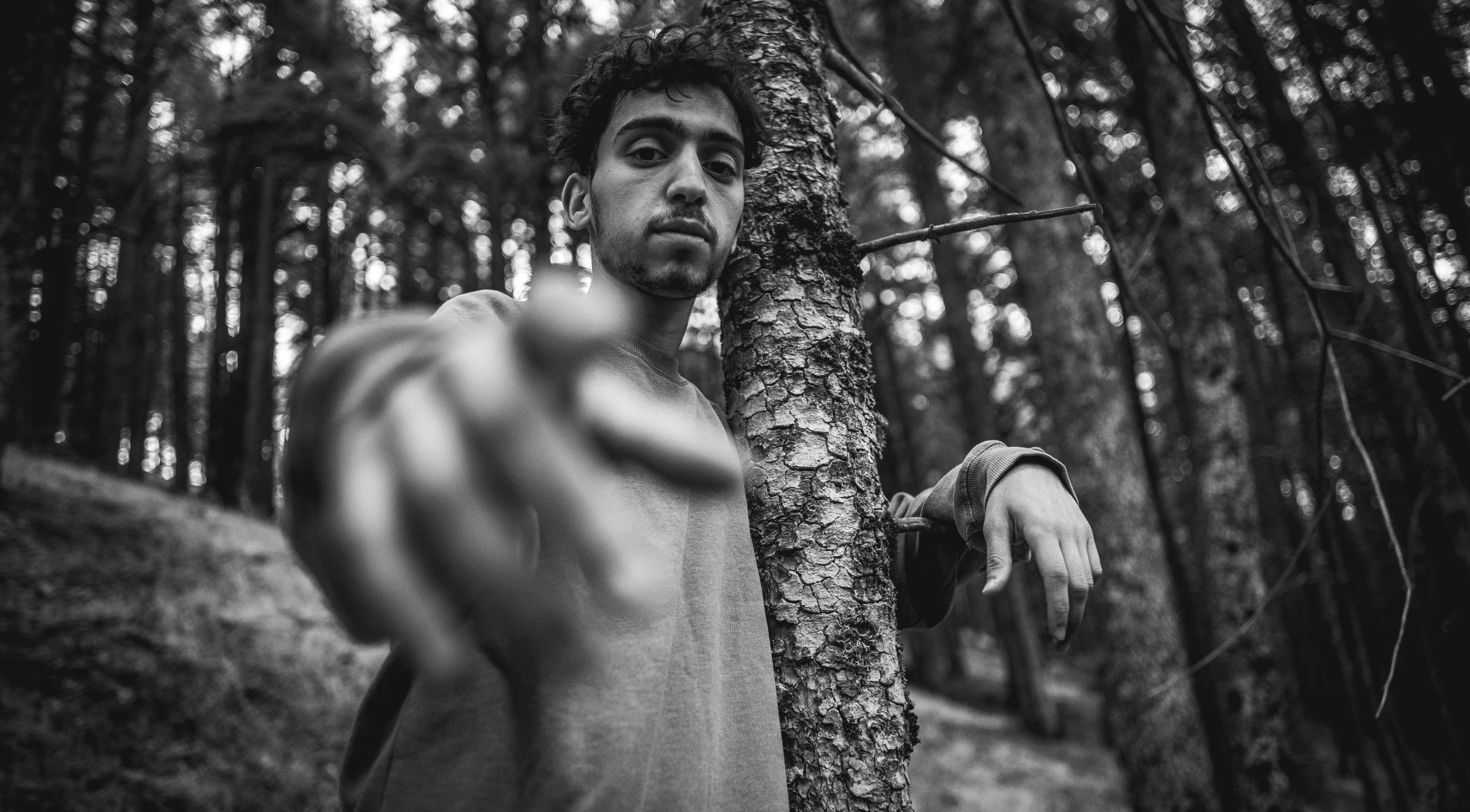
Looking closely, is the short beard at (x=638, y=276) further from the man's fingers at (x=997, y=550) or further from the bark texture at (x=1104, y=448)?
the bark texture at (x=1104, y=448)

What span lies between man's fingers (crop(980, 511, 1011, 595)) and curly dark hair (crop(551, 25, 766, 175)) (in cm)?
93

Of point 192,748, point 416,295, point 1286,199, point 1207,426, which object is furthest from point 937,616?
point 416,295

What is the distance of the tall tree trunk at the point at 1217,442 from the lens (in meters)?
4.62

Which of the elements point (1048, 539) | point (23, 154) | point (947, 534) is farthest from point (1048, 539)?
point (23, 154)

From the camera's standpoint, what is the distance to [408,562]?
38cm

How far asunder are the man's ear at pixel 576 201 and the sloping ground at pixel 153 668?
5408mm

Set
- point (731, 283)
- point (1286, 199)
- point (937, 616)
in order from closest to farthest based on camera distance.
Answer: point (937, 616) → point (731, 283) → point (1286, 199)

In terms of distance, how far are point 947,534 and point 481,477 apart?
1208 millimetres

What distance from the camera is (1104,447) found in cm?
552

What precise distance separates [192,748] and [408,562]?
6.43 meters

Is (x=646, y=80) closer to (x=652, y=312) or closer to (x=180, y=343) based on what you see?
(x=652, y=312)

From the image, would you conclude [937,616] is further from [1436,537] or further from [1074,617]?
[1436,537]

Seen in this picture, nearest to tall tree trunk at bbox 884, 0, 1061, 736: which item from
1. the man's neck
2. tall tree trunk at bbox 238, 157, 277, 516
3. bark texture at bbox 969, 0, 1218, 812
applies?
bark texture at bbox 969, 0, 1218, 812

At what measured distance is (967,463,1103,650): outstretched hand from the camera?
107 cm
